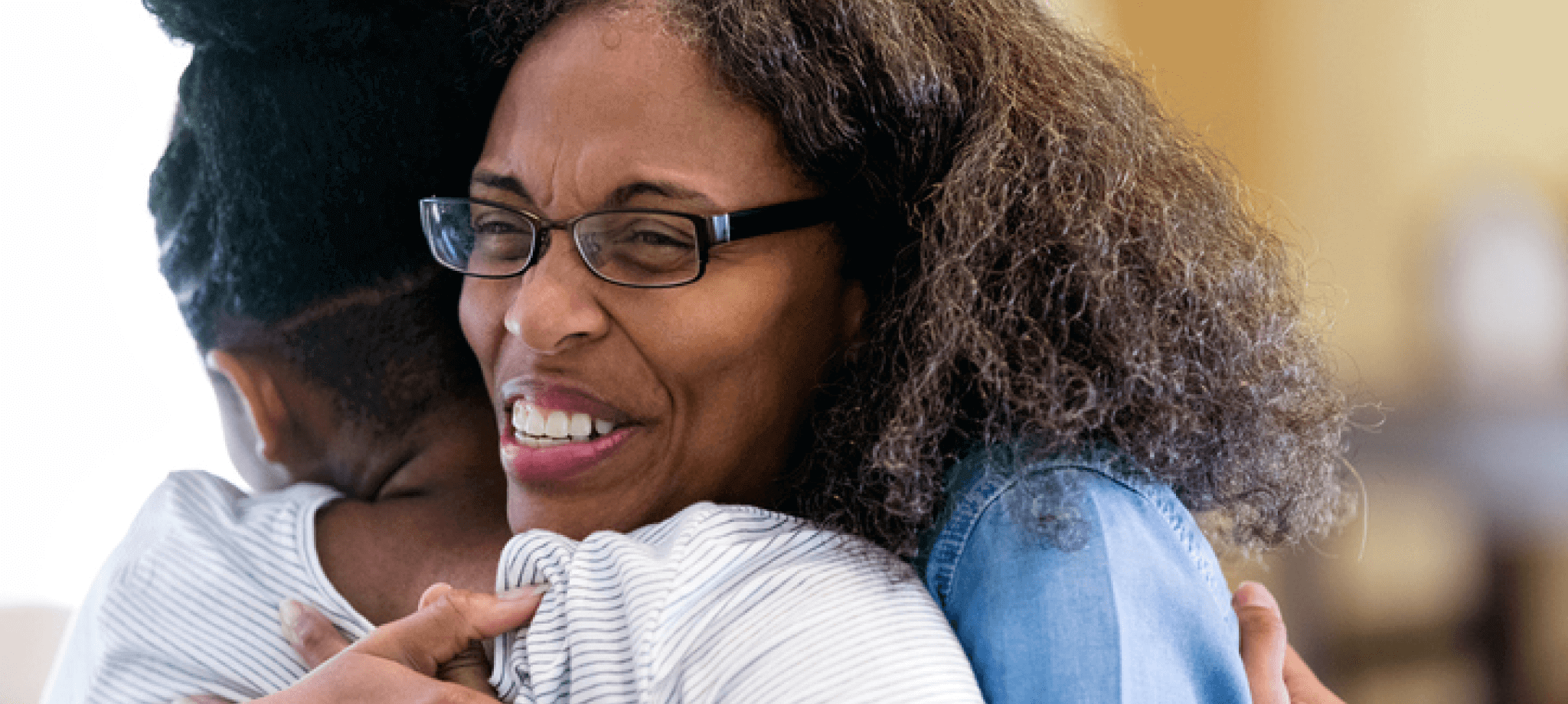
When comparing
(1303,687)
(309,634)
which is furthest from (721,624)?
(1303,687)

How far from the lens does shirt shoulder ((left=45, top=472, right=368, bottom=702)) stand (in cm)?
113

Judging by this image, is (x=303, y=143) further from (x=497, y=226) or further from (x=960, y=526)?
(x=960, y=526)

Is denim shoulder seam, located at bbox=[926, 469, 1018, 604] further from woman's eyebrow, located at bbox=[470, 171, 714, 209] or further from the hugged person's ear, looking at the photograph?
the hugged person's ear

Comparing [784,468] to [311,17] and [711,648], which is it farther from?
[311,17]

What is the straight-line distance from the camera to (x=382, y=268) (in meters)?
1.34

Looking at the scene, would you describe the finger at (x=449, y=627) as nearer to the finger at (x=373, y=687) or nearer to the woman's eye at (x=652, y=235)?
the finger at (x=373, y=687)

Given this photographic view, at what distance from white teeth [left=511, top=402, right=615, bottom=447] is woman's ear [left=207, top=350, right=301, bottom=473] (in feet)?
1.25

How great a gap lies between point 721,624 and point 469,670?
9.6 inches

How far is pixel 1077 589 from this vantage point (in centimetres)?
92

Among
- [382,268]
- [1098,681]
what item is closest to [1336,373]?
[1098,681]

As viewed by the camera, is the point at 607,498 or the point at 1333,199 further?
the point at 1333,199

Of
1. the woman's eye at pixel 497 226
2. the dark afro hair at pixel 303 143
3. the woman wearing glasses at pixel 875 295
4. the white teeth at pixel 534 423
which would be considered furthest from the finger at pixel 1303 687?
the dark afro hair at pixel 303 143

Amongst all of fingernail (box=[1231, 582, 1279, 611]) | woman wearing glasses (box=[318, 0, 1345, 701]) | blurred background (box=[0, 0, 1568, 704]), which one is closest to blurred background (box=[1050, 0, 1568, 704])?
blurred background (box=[0, 0, 1568, 704])

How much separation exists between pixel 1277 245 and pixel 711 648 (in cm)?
74
